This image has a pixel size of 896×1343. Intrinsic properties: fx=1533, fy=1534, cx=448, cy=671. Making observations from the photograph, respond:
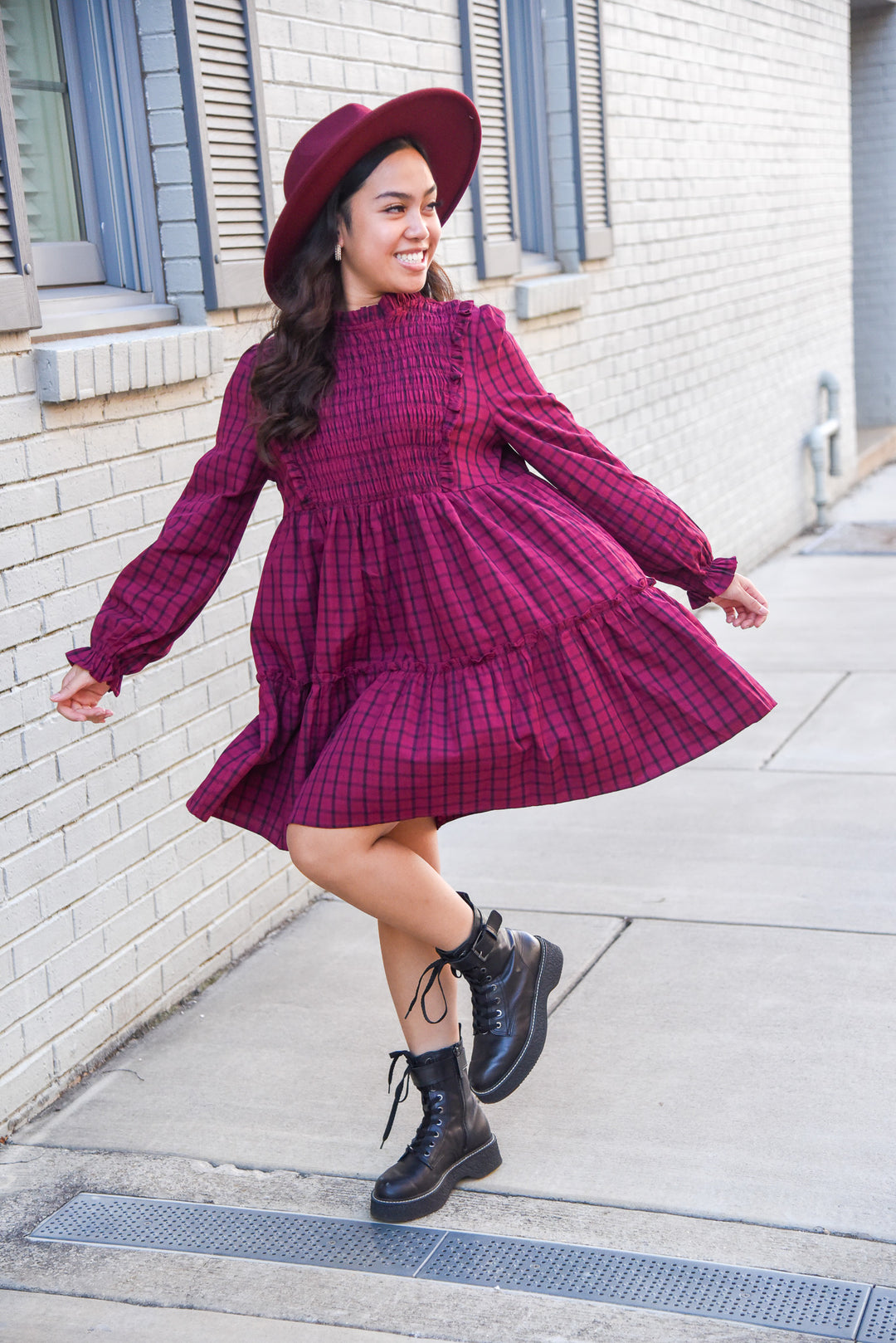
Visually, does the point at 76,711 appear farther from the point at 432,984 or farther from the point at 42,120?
the point at 42,120

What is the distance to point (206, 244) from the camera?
11.6 ft

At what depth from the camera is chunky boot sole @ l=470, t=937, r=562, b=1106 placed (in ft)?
8.64

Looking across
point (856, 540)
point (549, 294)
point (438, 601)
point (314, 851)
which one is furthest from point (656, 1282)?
point (856, 540)

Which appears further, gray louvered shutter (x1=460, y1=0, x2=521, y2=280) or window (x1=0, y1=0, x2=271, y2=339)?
gray louvered shutter (x1=460, y1=0, x2=521, y2=280)

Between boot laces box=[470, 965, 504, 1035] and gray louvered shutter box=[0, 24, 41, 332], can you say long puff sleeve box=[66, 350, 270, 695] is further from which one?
boot laces box=[470, 965, 504, 1035]

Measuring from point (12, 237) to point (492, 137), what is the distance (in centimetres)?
271

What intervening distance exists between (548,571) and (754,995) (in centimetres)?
132

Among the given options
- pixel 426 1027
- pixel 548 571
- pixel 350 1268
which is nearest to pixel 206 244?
pixel 548 571

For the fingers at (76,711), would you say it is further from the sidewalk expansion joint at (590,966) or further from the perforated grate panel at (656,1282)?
the sidewalk expansion joint at (590,966)

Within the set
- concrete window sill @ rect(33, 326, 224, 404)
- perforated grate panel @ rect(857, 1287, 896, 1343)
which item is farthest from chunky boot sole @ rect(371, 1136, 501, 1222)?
concrete window sill @ rect(33, 326, 224, 404)

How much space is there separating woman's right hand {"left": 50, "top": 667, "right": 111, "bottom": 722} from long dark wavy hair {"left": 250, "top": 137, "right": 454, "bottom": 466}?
49 cm

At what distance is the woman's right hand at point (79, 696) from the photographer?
2615 mm

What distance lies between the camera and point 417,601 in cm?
244

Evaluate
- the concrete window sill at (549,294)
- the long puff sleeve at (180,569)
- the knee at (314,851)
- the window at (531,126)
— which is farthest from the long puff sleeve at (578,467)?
the window at (531,126)
